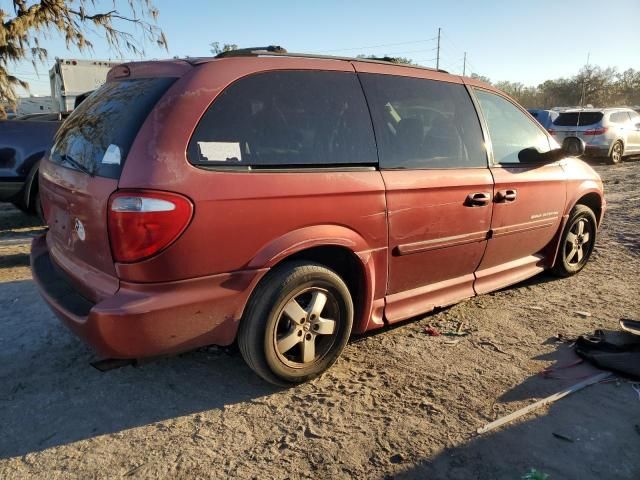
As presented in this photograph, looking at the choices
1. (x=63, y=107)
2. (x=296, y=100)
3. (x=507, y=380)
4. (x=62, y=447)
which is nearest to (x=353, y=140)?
(x=296, y=100)

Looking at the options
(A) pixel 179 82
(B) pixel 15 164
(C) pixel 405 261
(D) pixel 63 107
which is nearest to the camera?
(A) pixel 179 82

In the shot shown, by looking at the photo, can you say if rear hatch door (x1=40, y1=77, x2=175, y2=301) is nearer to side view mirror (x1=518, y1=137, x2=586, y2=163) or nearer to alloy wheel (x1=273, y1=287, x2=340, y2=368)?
alloy wheel (x1=273, y1=287, x2=340, y2=368)

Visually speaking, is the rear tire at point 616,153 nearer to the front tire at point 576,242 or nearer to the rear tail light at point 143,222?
the front tire at point 576,242

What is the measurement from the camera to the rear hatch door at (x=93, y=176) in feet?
8.15

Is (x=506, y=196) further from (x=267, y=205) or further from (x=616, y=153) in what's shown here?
(x=616, y=153)

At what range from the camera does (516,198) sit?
13.1 ft

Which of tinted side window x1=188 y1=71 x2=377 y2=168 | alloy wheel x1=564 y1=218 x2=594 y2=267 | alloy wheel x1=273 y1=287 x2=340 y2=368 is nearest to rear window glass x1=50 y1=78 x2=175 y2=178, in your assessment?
tinted side window x1=188 y1=71 x2=377 y2=168

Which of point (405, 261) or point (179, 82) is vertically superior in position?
point (179, 82)

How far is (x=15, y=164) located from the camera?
631 cm

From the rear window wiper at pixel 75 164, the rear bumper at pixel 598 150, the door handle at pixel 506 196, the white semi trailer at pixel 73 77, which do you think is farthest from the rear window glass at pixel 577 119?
the rear window wiper at pixel 75 164

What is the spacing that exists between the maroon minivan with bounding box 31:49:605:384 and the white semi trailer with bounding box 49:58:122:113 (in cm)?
1569

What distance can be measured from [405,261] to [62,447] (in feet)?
7.20

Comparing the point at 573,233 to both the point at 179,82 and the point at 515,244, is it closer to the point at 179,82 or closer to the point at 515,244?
the point at 515,244

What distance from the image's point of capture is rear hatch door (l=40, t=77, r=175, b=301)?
8.15 feet
